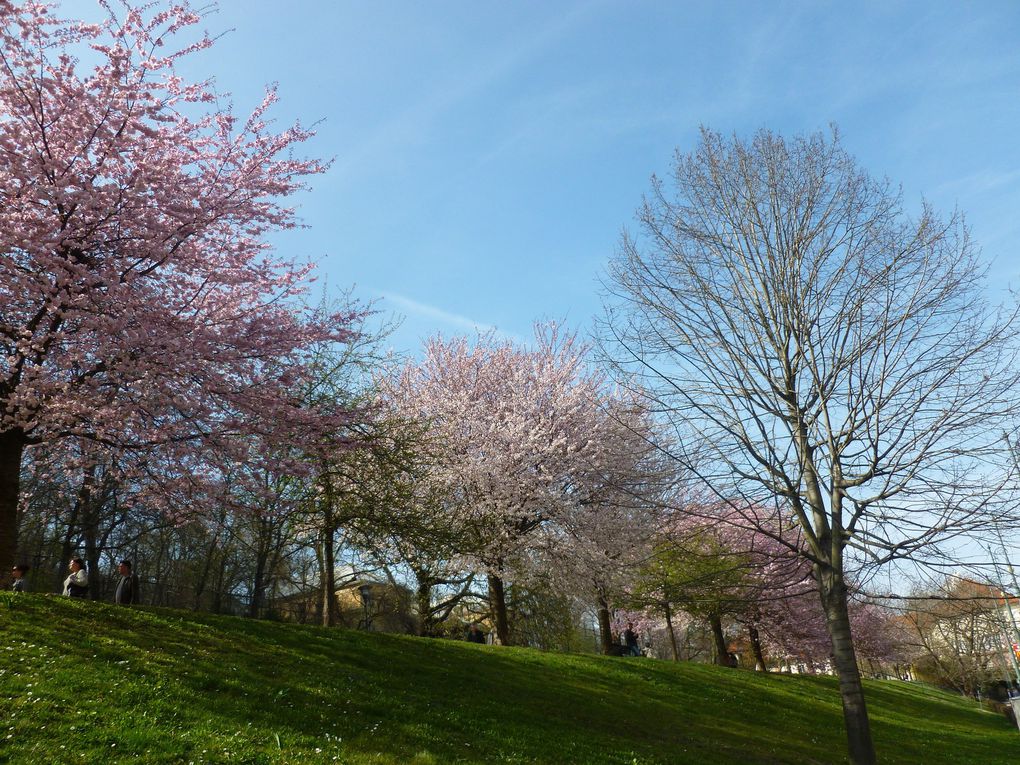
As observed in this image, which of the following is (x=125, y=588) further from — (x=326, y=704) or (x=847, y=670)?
(x=847, y=670)

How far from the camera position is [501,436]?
2102 cm

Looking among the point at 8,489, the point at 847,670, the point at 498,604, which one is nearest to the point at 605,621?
the point at 498,604

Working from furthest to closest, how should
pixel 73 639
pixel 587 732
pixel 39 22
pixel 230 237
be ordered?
pixel 230 237 < pixel 587 732 < pixel 39 22 < pixel 73 639

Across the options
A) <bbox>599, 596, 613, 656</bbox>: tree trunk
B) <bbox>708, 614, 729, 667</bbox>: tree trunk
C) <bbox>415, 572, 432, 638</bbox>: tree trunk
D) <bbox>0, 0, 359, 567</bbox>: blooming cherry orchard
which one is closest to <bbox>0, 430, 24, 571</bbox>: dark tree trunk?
<bbox>0, 0, 359, 567</bbox>: blooming cherry orchard

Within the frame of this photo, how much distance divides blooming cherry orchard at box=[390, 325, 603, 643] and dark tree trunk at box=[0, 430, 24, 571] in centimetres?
1055

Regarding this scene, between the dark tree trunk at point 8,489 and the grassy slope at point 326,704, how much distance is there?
121cm

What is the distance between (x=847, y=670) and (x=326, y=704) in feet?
22.9

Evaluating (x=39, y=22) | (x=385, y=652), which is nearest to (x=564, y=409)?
(x=385, y=652)

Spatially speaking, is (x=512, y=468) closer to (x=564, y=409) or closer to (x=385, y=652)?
(x=564, y=409)

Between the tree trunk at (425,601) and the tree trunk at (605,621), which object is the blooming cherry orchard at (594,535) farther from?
the tree trunk at (425,601)

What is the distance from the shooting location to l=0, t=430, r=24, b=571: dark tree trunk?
1031 centimetres

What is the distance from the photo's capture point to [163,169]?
10523mm

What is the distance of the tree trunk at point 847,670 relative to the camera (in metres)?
8.73

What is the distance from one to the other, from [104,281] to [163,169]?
6.87ft
